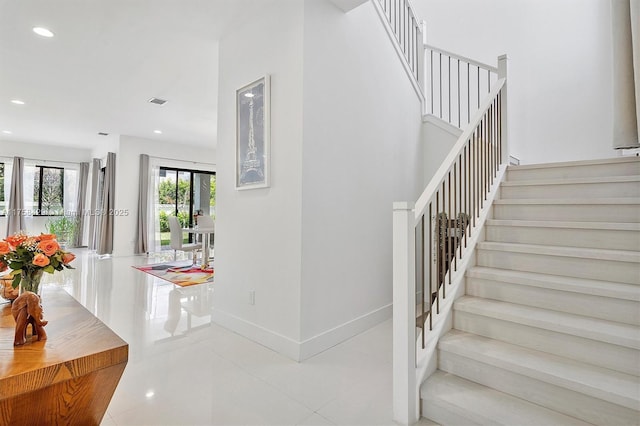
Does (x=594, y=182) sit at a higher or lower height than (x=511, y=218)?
higher

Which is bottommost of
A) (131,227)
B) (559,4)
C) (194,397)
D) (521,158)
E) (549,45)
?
(194,397)

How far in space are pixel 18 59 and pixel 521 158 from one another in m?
6.31

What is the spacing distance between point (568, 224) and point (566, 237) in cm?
9

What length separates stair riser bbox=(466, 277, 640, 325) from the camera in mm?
1656

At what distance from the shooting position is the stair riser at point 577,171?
2455 mm

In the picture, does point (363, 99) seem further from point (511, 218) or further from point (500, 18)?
point (500, 18)

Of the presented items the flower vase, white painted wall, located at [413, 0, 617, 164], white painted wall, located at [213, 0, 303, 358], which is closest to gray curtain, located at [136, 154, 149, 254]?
white painted wall, located at [213, 0, 303, 358]

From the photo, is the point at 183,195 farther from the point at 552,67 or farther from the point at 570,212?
the point at 570,212

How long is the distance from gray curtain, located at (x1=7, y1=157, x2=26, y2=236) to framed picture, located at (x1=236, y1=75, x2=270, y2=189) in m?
7.78

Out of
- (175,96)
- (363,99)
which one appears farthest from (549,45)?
(175,96)

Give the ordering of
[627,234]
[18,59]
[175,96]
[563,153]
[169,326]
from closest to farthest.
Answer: [627,234]
[169,326]
[18,59]
[563,153]
[175,96]

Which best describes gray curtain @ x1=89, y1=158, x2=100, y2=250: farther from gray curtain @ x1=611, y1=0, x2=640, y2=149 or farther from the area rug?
gray curtain @ x1=611, y1=0, x2=640, y2=149

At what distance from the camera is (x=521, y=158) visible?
14.2 feet

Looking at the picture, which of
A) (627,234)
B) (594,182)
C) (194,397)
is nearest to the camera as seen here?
(194,397)
